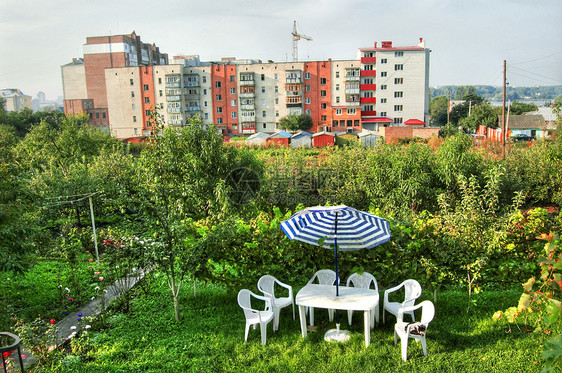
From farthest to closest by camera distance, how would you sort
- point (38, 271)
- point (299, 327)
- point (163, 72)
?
point (163, 72) → point (38, 271) → point (299, 327)

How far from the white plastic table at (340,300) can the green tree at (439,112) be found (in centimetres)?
9864

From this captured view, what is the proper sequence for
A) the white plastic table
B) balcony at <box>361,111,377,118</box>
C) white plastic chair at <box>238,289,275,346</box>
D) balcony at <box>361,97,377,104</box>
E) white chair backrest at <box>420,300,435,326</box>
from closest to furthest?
1. white chair backrest at <box>420,300,435,326</box>
2. the white plastic table
3. white plastic chair at <box>238,289,275,346</box>
4. balcony at <box>361,97,377,104</box>
5. balcony at <box>361,111,377,118</box>

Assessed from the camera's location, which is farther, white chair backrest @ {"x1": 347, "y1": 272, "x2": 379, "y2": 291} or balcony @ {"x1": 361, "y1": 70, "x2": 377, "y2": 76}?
balcony @ {"x1": 361, "y1": 70, "x2": 377, "y2": 76}

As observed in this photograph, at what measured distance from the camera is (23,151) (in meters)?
26.3

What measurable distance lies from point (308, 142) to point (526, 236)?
44.3m

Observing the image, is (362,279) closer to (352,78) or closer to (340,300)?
(340,300)

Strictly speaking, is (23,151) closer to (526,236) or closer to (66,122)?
(66,122)

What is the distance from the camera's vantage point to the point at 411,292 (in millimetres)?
6387

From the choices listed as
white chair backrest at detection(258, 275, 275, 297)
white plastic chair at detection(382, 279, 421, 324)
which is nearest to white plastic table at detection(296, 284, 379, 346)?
white plastic chair at detection(382, 279, 421, 324)

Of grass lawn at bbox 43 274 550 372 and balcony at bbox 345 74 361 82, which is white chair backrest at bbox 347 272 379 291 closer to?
grass lawn at bbox 43 274 550 372

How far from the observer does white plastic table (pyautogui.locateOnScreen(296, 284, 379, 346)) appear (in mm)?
5895

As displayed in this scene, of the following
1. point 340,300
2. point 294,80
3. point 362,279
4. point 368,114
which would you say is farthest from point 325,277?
point 368,114

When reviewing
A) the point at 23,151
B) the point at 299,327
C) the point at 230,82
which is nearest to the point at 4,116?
the point at 230,82

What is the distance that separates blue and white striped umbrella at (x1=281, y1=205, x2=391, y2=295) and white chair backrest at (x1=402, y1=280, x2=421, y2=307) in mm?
881
